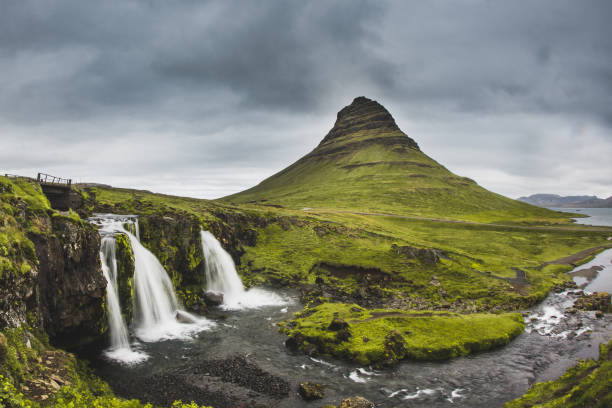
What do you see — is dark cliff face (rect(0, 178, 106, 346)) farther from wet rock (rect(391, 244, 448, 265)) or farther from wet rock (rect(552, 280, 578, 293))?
wet rock (rect(552, 280, 578, 293))

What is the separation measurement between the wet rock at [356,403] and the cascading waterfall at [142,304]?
17659 mm

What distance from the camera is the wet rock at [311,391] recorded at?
2305 centimetres

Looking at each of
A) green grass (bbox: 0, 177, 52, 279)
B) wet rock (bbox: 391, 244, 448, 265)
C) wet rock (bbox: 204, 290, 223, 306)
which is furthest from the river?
wet rock (bbox: 391, 244, 448, 265)

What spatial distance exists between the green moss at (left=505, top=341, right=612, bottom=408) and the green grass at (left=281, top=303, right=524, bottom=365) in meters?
9.42

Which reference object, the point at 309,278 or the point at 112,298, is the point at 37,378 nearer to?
the point at 112,298

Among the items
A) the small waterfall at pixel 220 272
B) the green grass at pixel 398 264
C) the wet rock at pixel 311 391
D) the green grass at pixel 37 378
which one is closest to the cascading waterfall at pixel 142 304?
the green grass at pixel 37 378

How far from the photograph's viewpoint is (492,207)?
182 m

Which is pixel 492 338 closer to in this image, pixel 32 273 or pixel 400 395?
pixel 400 395

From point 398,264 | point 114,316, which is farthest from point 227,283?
point 398,264

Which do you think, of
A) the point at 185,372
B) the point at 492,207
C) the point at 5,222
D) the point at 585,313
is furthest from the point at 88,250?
the point at 492,207

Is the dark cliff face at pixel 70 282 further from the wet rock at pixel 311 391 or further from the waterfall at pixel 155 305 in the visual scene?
the wet rock at pixel 311 391

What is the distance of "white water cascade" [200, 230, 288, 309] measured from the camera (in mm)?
45125

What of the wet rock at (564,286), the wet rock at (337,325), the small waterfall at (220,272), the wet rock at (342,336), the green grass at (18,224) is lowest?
the wet rock at (564,286)

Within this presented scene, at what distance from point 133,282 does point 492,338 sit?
127 feet
